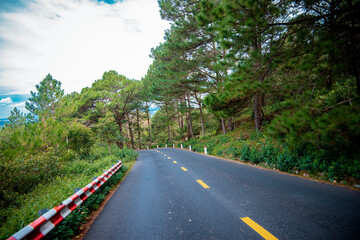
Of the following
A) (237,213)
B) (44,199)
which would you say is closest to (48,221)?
(44,199)

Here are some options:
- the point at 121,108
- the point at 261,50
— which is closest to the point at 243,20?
the point at 261,50

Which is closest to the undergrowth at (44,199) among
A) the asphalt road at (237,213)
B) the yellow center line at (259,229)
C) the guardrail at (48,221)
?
the guardrail at (48,221)

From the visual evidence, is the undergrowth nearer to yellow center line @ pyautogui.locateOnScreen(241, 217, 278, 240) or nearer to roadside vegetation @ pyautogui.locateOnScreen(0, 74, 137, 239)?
roadside vegetation @ pyautogui.locateOnScreen(0, 74, 137, 239)

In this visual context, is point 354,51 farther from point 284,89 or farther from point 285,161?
point 285,161

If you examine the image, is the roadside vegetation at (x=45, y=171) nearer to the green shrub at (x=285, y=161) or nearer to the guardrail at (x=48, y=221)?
the guardrail at (x=48, y=221)

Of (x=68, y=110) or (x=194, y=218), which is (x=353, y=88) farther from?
(x=68, y=110)

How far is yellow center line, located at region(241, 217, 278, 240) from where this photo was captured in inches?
101

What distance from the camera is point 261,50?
557 cm

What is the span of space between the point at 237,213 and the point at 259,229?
0.65 metres

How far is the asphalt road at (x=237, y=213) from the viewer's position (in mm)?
2729

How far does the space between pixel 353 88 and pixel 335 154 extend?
2534 millimetres

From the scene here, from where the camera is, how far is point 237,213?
3.39 meters

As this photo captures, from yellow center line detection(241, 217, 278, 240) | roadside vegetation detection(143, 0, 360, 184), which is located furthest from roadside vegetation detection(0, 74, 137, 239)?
roadside vegetation detection(143, 0, 360, 184)

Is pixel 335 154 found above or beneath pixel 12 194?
above
